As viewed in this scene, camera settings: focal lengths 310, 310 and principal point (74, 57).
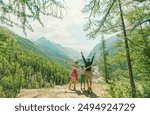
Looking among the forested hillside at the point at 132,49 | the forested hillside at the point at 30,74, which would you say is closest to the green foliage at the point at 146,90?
the forested hillside at the point at 132,49

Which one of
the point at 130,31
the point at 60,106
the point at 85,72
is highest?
the point at 130,31

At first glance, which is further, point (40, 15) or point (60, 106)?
point (60, 106)

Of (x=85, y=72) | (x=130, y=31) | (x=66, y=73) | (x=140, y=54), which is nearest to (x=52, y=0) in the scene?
(x=85, y=72)

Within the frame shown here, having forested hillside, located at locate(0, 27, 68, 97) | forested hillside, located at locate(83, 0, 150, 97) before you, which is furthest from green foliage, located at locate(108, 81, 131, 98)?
forested hillside, located at locate(0, 27, 68, 97)

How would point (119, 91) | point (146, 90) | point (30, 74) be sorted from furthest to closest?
point (30, 74) < point (146, 90) < point (119, 91)

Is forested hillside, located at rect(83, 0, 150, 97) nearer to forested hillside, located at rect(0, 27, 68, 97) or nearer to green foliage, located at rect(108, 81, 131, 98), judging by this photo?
green foliage, located at rect(108, 81, 131, 98)

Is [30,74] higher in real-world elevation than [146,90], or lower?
higher

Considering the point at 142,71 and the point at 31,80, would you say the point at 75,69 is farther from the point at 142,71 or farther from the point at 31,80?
the point at 31,80

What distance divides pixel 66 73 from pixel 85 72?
447 feet

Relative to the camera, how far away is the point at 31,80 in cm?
15275

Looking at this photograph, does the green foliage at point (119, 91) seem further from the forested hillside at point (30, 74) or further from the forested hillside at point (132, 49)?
A: the forested hillside at point (30, 74)

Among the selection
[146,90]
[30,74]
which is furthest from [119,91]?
[30,74]

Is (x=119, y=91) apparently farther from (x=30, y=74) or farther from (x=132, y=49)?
(x=30, y=74)

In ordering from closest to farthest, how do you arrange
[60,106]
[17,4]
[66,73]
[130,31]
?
1. [17,4]
2. [60,106]
3. [130,31]
4. [66,73]
